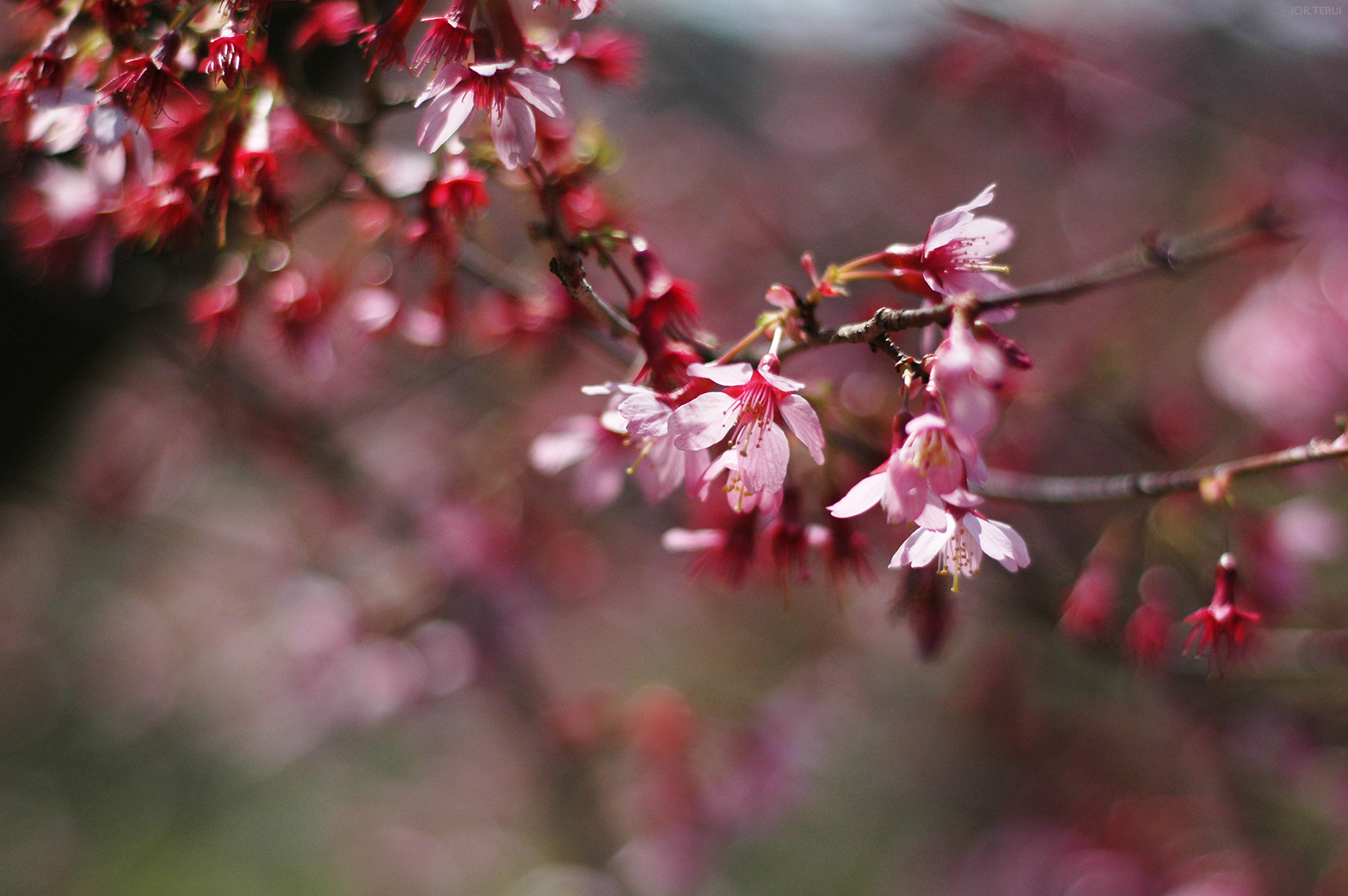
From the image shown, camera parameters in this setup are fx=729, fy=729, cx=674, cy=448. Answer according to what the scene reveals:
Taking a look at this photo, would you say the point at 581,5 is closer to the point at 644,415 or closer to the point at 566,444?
the point at 644,415

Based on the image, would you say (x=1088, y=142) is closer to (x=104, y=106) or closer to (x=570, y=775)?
(x=104, y=106)

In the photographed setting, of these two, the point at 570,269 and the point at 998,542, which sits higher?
the point at 570,269

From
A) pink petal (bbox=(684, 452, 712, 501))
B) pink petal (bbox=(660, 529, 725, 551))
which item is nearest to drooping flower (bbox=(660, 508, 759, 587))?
pink petal (bbox=(660, 529, 725, 551))

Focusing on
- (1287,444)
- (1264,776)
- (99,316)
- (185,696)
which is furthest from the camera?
(185,696)

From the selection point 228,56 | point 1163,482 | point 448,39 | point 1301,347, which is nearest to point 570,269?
point 448,39

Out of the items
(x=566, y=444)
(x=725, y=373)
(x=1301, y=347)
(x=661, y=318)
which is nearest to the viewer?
(x=725, y=373)

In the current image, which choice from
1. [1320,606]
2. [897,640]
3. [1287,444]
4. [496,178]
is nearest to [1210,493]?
[496,178]

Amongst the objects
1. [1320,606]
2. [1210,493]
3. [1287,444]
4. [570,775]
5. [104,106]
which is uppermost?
[104,106]
